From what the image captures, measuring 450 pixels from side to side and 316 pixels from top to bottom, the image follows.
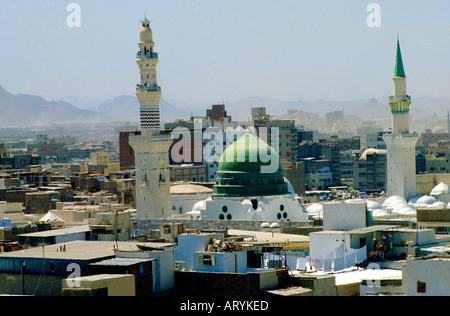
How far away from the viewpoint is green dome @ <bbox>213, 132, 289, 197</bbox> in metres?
36.3

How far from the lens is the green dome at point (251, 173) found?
36.3 m

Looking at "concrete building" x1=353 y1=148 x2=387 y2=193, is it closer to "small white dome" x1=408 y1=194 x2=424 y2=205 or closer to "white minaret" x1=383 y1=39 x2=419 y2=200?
"white minaret" x1=383 y1=39 x2=419 y2=200

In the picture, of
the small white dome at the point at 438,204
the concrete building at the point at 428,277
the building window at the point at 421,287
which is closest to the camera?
the concrete building at the point at 428,277

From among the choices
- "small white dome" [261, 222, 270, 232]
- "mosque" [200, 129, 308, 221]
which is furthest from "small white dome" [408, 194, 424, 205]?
"small white dome" [261, 222, 270, 232]

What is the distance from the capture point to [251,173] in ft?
119

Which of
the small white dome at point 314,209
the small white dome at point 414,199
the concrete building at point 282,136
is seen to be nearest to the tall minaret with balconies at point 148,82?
the small white dome at point 314,209

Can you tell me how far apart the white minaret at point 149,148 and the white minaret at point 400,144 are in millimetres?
11535

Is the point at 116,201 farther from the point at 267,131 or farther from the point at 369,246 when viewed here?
the point at 267,131

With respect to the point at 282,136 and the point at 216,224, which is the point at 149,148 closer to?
the point at 216,224

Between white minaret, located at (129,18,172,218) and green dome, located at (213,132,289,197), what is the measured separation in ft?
8.97

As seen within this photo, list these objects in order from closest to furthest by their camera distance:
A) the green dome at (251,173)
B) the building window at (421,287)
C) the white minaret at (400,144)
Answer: the building window at (421,287)
the green dome at (251,173)
the white minaret at (400,144)

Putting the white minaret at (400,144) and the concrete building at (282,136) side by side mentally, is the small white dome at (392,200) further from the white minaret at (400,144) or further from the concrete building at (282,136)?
the concrete building at (282,136)

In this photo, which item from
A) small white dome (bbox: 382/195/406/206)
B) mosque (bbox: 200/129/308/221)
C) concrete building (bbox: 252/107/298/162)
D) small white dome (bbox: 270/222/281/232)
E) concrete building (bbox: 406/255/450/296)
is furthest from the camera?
concrete building (bbox: 252/107/298/162)

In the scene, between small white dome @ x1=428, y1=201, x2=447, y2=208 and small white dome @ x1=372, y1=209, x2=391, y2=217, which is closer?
small white dome @ x1=372, y1=209, x2=391, y2=217
